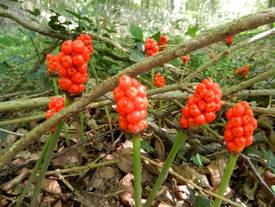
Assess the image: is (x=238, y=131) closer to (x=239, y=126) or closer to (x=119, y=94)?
(x=239, y=126)

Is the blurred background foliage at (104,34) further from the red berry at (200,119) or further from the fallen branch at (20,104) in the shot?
the red berry at (200,119)

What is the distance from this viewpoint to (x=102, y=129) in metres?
3.00

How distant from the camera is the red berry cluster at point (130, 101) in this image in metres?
1.16

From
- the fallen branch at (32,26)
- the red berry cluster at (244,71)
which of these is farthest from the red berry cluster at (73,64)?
the red berry cluster at (244,71)

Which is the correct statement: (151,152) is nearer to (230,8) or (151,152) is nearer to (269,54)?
(269,54)

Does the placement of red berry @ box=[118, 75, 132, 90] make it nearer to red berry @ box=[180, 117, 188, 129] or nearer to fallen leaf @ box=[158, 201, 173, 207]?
red berry @ box=[180, 117, 188, 129]

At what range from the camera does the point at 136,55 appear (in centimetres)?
280

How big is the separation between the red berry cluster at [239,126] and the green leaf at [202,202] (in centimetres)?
83

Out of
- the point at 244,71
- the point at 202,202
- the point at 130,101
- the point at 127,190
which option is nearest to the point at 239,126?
the point at 130,101

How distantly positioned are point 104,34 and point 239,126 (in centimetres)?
231

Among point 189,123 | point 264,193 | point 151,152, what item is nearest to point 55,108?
point 189,123

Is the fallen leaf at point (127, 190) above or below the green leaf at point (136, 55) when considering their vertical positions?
below

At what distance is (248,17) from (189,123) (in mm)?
432

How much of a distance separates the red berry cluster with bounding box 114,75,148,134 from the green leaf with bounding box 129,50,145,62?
61.3 inches
